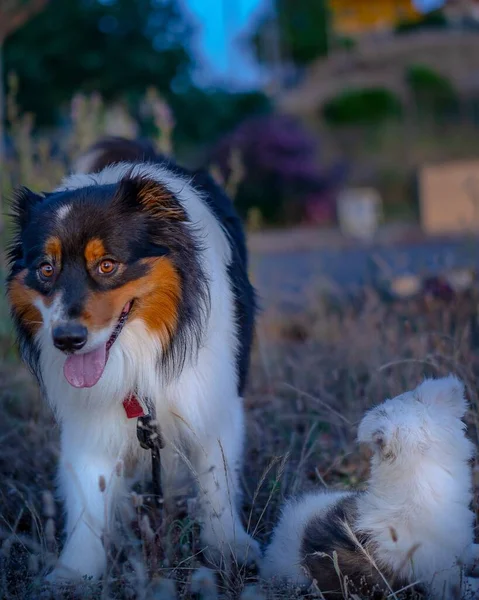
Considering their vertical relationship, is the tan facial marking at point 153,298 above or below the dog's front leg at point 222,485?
above

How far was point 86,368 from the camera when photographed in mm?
2947

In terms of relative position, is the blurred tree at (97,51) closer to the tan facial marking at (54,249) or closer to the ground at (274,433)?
the ground at (274,433)

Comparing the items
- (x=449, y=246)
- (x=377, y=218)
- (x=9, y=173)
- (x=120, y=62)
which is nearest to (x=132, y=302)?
(x=9, y=173)

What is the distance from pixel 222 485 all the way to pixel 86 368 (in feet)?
2.98

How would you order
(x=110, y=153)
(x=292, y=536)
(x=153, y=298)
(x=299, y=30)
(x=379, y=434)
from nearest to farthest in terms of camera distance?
(x=379, y=434) < (x=292, y=536) < (x=153, y=298) < (x=110, y=153) < (x=299, y=30)

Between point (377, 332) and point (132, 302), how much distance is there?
8.48 feet

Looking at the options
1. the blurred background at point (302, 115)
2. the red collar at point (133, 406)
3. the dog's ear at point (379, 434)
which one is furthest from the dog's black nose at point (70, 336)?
the blurred background at point (302, 115)

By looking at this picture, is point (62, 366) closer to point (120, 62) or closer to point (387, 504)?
point (387, 504)

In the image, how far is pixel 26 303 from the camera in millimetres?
3180

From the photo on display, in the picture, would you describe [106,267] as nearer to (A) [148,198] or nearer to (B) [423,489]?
(A) [148,198]

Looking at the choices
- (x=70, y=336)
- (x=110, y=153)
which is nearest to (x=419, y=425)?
(x=70, y=336)

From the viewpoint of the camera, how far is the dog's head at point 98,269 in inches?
113

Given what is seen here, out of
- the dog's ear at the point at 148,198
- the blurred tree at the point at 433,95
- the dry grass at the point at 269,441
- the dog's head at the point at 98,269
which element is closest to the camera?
the dry grass at the point at 269,441

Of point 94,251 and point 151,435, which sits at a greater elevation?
point 94,251
